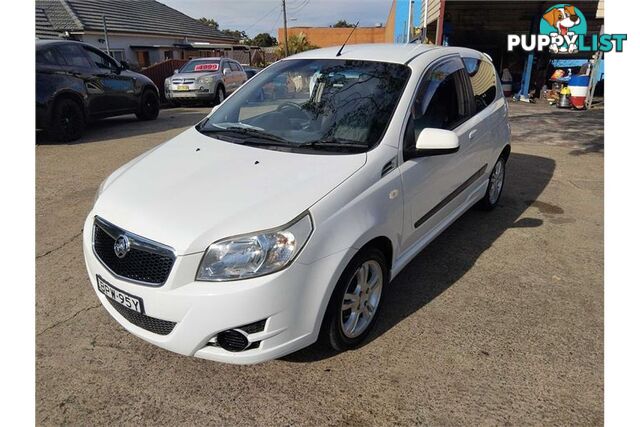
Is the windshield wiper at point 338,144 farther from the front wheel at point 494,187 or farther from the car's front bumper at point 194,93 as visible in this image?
the car's front bumper at point 194,93

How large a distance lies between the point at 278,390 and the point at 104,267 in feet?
3.87

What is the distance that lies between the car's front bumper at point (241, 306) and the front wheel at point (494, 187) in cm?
309

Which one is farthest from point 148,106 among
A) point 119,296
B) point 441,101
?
point 119,296

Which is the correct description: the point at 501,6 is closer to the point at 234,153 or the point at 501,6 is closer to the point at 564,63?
the point at 564,63

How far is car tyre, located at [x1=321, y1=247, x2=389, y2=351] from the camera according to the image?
2.46 meters

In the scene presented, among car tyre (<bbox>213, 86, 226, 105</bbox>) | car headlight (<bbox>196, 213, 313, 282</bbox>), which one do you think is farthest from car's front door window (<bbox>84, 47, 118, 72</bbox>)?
car headlight (<bbox>196, 213, 313, 282</bbox>)

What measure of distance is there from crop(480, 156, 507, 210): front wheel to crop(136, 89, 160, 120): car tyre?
8.99 meters

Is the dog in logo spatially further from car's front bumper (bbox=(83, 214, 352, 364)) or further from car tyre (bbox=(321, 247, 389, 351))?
car's front bumper (bbox=(83, 214, 352, 364))

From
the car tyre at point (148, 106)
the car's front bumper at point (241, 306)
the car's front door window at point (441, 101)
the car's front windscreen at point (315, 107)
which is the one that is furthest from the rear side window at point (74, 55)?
the car's front bumper at point (241, 306)

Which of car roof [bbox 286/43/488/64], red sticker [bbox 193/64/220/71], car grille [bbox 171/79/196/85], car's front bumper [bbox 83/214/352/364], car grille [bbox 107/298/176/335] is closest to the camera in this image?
car's front bumper [bbox 83/214/352/364]

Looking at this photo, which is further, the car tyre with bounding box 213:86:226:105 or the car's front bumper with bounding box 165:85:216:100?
the car tyre with bounding box 213:86:226:105

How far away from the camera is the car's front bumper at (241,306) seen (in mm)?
2127

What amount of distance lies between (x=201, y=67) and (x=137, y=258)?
45.0ft
